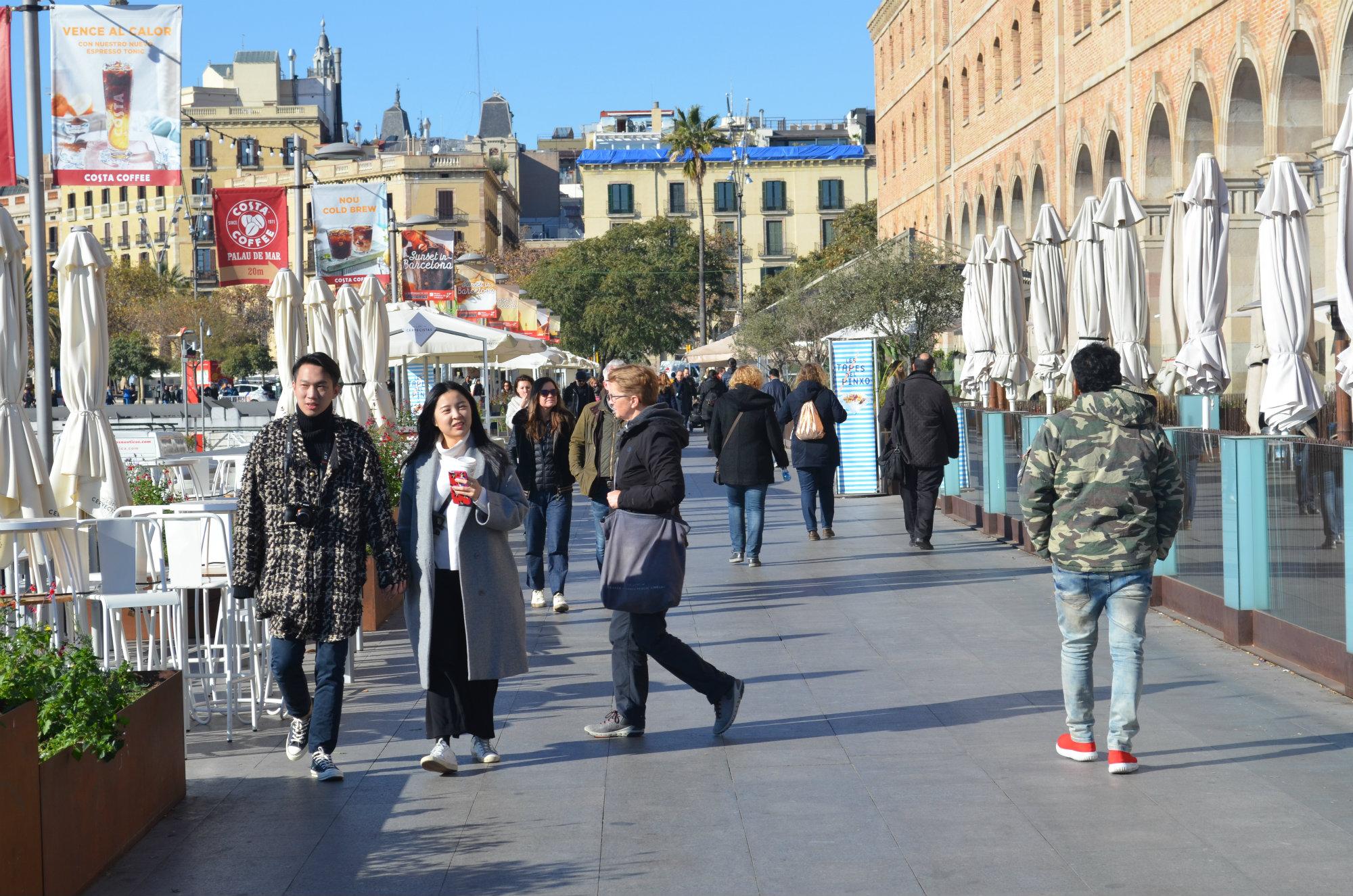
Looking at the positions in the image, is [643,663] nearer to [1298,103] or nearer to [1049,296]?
[1049,296]

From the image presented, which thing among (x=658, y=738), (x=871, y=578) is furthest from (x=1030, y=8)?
(x=658, y=738)

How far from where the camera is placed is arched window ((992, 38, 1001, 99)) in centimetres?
3806

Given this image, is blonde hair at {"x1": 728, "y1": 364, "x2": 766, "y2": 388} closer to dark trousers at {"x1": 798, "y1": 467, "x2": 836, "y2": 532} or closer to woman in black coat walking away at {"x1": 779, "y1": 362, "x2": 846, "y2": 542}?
woman in black coat walking away at {"x1": 779, "y1": 362, "x2": 846, "y2": 542}

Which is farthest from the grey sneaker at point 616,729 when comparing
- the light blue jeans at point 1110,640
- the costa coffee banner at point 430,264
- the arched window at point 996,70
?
the arched window at point 996,70

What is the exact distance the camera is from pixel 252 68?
380ft

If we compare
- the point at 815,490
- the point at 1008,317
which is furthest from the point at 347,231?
the point at 1008,317

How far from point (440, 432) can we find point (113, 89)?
4.83m

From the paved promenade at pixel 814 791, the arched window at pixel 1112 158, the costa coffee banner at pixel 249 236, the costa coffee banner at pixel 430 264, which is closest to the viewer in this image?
the paved promenade at pixel 814 791

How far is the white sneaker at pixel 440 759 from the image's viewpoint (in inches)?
271

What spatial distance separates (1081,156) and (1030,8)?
4.93 m

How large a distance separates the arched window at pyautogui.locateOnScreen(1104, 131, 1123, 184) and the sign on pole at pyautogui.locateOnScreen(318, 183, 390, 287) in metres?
14.2

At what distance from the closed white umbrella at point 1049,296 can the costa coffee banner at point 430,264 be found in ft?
40.0

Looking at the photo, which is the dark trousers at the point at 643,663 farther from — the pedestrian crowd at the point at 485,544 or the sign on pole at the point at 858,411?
the sign on pole at the point at 858,411

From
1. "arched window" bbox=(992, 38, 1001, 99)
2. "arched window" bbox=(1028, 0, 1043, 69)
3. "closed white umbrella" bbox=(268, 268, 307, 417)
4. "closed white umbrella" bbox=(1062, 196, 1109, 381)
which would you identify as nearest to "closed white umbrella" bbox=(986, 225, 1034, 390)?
"closed white umbrella" bbox=(1062, 196, 1109, 381)
